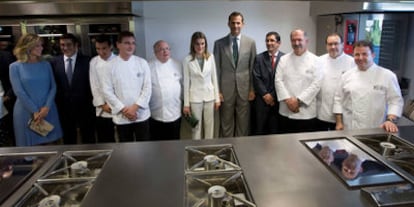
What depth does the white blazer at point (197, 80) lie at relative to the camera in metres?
2.54

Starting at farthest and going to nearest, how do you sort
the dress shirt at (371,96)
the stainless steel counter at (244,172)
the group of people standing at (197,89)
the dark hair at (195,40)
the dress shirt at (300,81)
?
1. the dark hair at (195,40)
2. the dress shirt at (300,81)
3. the group of people standing at (197,89)
4. the dress shirt at (371,96)
5. the stainless steel counter at (244,172)

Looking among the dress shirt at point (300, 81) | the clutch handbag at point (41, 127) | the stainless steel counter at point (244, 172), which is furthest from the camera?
the dress shirt at point (300, 81)

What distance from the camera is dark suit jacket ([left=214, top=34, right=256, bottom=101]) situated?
2689mm

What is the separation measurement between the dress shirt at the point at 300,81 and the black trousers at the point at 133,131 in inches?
→ 42.6

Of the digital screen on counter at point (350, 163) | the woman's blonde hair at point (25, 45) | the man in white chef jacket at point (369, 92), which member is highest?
the woman's blonde hair at point (25, 45)

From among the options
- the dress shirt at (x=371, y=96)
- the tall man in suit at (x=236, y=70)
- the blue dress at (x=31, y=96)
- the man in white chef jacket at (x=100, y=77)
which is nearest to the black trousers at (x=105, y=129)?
the man in white chef jacket at (x=100, y=77)

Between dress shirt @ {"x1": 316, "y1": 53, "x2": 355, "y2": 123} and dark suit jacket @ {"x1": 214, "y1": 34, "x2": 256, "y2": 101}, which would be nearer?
dress shirt @ {"x1": 316, "y1": 53, "x2": 355, "y2": 123}

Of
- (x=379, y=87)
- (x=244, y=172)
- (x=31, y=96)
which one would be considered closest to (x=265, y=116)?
(x=379, y=87)

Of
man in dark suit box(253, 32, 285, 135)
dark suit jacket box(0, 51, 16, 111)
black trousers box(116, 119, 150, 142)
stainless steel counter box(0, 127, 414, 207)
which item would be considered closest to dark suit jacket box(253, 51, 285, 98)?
man in dark suit box(253, 32, 285, 135)

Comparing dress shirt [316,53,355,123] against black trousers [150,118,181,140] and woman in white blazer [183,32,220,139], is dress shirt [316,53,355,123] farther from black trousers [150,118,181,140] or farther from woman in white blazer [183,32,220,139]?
black trousers [150,118,181,140]

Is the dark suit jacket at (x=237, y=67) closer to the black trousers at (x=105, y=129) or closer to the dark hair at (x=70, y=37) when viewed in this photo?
the black trousers at (x=105, y=129)

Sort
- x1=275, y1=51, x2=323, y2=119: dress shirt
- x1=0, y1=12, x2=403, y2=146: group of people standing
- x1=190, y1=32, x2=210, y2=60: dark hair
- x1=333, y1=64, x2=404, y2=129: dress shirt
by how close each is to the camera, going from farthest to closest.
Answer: x1=190, y1=32, x2=210, y2=60: dark hair < x1=275, y1=51, x2=323, y2=119: dress shirt < x1=0, y1=12, x2=403, y2=146: group of people standing < x1=333, y1=64, x2=404, y2=129: dress shirt

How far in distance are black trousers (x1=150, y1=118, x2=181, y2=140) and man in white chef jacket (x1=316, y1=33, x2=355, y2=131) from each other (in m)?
1.14

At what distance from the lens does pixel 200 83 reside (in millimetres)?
2559
